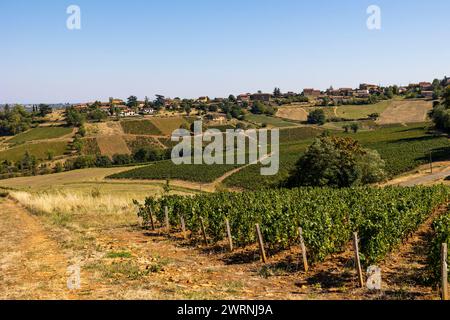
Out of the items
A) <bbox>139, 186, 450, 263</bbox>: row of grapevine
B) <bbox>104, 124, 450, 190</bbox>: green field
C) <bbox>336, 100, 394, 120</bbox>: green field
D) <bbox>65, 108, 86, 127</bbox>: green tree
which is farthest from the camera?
<bbox>336, 100, 394, 120</bbox>: green field

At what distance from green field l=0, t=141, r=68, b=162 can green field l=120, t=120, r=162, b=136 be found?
24.8m

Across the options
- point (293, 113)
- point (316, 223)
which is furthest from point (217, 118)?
point (316, 223)

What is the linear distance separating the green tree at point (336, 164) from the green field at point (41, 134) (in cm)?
10971

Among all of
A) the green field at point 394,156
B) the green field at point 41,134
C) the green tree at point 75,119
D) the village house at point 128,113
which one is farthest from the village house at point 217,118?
the green field at point 394,156

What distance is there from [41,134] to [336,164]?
394 feet

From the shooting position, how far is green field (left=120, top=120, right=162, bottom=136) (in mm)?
145125

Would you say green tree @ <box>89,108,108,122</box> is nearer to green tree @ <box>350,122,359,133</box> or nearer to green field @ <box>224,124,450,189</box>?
green field @ <box>224,124,450,189</box>

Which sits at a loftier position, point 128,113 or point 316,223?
point 128,113

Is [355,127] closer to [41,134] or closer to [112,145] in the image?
[112,145]

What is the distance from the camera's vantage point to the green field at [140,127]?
145 metres

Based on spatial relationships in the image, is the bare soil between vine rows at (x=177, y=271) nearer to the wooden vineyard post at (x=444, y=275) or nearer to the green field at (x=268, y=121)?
the wooden vineyard post at (x=444, y=275)

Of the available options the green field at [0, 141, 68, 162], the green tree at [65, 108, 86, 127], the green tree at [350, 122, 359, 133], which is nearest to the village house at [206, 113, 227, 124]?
the green tree at [65, 108, 86, 127]

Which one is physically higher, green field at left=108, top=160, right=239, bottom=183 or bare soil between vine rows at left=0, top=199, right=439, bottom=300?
bare soil between vine rows at left=0, top=199, right=439, bottom=300

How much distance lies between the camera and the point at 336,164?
160 feet
